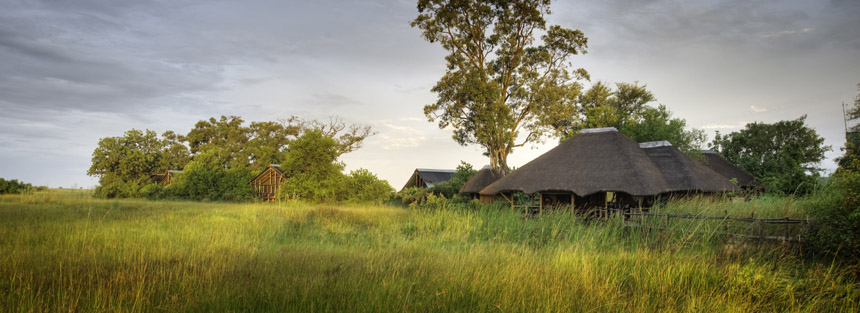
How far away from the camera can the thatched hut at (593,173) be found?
13.3m

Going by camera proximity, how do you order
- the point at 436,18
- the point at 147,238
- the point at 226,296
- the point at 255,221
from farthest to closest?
the point at 436,18 → the point at 255,221 → the point at 147,238 → the point at 226,296

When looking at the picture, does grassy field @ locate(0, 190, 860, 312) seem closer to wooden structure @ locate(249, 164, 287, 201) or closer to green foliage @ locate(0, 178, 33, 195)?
green foliage @ locate(0, 178, 33, 195)

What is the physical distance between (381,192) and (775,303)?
1780cm

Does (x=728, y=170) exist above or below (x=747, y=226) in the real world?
above

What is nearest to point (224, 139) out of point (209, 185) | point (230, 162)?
point (230, 162)

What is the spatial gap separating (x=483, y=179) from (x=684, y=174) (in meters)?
9.82

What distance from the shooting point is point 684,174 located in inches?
591

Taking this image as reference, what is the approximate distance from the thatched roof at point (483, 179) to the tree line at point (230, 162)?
4404mm

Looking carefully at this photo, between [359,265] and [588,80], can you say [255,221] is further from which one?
[588,80]

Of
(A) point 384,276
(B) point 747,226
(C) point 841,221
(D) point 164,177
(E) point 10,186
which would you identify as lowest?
(A) point 384,276

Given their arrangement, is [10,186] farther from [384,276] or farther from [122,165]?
[384,276]

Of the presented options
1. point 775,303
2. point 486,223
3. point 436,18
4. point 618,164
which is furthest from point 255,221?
point 436,18

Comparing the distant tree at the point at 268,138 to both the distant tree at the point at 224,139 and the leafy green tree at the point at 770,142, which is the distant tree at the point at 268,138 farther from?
the leafy green tree at the point at 770,142

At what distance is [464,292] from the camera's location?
442 centimetres
